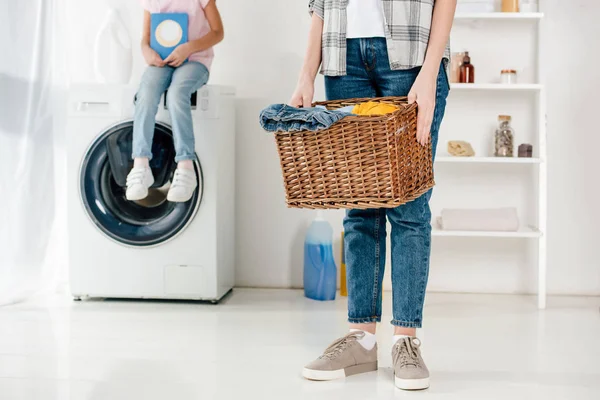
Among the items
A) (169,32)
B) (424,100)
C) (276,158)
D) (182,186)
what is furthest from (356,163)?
(276,158)

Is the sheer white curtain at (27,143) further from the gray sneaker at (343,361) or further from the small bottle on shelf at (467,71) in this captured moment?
the small bottle on shelf at (467,71)

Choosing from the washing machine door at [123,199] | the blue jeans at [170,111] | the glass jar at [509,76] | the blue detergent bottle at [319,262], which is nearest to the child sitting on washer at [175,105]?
the blue jeans at [170,111]

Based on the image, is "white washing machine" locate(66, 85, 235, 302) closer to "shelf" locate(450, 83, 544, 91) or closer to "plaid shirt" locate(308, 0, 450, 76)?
"shelf" locate(450, 83, 544, 91)

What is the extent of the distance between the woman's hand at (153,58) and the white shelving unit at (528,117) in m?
1.06

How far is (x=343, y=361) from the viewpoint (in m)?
1.75

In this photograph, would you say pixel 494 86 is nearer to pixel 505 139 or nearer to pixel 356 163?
pixel 505 139

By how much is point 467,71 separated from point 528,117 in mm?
353

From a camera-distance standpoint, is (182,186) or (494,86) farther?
(494,86)

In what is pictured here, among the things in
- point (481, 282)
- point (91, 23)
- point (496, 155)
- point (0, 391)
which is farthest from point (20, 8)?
point (481, 282)

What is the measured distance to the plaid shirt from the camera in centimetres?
167

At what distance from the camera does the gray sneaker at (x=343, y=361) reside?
1.73m

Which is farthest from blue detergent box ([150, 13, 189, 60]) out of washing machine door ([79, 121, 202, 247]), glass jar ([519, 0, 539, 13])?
glass jar ([519, 0, 539, 13])

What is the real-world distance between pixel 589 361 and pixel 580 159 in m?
1.18

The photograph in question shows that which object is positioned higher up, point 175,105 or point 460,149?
point 175,105
